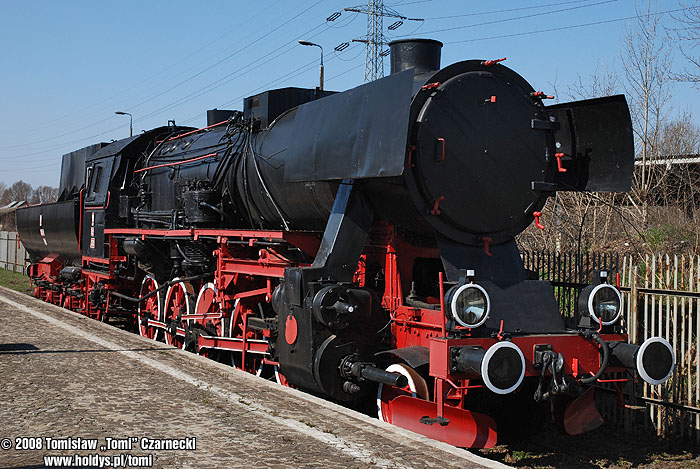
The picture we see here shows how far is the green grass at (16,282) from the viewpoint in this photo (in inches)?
914

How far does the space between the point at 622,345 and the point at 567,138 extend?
84.6 inches

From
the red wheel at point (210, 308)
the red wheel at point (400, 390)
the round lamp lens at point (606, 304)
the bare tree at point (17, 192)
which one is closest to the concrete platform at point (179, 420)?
the red wheel at point (400, 390)

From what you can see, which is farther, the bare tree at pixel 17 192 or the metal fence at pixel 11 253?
the bare tree at pixel 17 192

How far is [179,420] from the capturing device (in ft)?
19.6

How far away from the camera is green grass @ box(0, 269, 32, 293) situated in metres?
23.2

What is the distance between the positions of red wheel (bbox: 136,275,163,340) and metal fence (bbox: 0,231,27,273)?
70.0 feet

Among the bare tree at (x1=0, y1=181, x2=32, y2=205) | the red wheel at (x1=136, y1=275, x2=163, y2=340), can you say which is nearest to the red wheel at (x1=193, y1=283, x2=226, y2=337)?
A: the red wheel at (x1=136, y1=275, x2=163, y2=340)

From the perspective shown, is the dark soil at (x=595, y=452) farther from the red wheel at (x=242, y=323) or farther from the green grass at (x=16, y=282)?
the green grass at (x=16, y=282)

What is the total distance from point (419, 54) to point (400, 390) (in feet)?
10.9

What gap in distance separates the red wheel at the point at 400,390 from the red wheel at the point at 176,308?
4748mm

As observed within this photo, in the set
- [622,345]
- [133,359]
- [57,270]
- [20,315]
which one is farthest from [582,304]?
[57,270]

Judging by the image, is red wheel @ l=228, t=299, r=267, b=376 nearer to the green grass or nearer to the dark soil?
the dark soil

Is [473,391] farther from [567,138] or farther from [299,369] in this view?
[567,138]

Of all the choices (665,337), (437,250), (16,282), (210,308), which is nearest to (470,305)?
(437,250)
